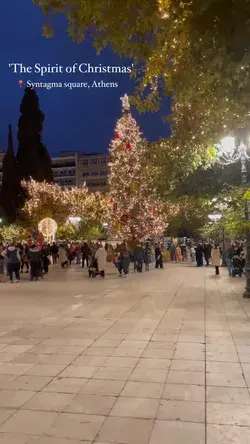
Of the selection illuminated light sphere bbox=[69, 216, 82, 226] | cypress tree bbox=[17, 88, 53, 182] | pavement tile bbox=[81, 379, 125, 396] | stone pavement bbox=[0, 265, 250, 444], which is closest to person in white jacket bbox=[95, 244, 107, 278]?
stone pavement bbox=[0, 265, 250, 444]

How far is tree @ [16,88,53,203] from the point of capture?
59.0 metres

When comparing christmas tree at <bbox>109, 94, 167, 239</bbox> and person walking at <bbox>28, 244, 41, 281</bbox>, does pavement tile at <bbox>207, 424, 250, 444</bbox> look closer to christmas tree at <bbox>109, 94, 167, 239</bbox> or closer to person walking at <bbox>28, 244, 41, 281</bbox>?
person walking at <bbox>28, 244, 41, 281</bbox>

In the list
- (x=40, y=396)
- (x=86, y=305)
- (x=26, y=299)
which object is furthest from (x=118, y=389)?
(x=26, y=299)

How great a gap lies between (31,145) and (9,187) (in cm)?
579

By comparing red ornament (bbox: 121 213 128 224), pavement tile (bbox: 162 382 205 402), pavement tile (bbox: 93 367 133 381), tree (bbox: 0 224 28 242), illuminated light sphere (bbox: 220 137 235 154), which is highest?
illuminated light sphere (bbox: 220 137 235 154)

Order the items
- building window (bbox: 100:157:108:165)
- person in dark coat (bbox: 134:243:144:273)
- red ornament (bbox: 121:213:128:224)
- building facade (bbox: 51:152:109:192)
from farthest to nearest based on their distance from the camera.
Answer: building facade (bbox: 51:152:109:192)
building window (bbox: 100:157:108:165)
red ornament (bbox: 121:213:128:224)
person in dark coat (bbox: 134:243:144:273)

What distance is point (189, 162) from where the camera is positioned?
1355 cm

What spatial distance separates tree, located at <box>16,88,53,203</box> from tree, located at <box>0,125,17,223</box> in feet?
2.70

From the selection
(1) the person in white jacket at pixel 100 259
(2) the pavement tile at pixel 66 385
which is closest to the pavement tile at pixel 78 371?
(2) the pavement tile at pixel 66 385

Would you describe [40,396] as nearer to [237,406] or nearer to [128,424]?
[128,424]

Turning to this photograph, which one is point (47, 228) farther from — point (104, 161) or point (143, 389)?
point (104, 161)

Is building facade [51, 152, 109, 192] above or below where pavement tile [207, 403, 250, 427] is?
above

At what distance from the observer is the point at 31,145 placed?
195 ft

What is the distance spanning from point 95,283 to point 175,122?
979 cm
